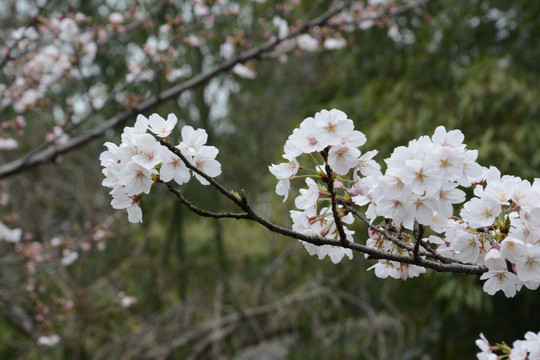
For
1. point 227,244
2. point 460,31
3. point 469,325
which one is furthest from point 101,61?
point 469,325

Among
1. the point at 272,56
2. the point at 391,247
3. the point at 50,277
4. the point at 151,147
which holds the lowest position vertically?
the point at 391,247

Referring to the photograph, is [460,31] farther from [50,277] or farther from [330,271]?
[50,277]

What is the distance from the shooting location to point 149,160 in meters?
0.79

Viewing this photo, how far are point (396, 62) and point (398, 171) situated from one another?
9.81ft

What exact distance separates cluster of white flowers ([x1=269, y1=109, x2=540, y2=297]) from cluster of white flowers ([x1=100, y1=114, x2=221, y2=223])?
14cm

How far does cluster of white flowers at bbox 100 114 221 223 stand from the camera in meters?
0.79

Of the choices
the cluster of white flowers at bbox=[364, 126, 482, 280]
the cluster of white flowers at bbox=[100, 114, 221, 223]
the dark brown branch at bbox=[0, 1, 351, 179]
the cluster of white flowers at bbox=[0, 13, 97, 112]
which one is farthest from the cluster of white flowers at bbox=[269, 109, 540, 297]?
the cluster of white flowers at bbox=[0, 13, 97, 112]

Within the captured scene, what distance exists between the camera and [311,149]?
0.80m

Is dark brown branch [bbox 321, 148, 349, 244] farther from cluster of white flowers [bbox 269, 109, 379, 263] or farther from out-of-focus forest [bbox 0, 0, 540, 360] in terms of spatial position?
out-of-focus forest [bbox 0, 0, 540, 360]

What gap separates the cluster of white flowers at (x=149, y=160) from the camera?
79 cm

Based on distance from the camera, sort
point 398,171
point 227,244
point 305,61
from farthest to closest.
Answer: point 305,61 → point 227,244 → point 398,171

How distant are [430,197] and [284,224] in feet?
8.63

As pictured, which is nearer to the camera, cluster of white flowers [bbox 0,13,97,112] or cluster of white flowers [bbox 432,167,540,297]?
cluster of white flowers [bbox 432,167,540,297]

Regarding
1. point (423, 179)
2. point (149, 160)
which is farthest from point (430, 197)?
point (149, 160)
